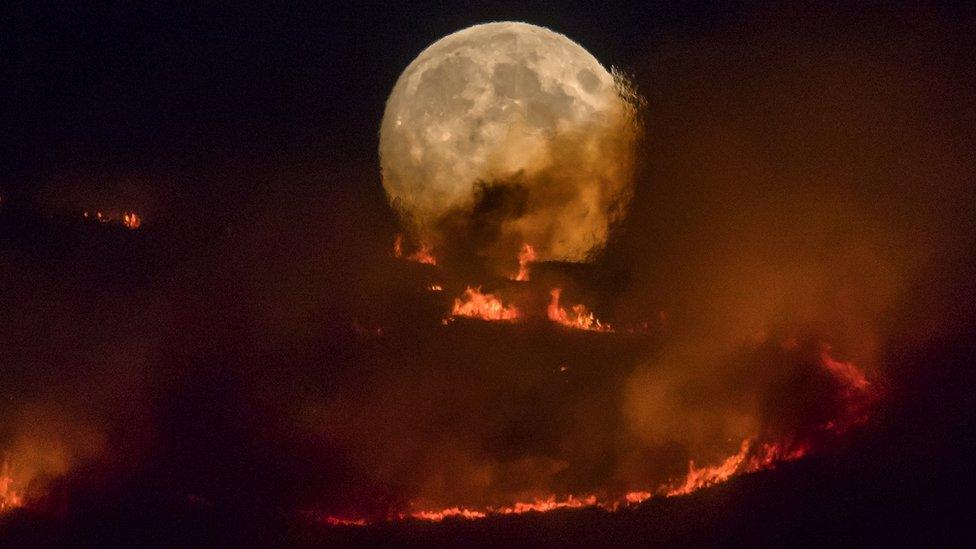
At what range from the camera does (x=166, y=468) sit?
760 centimetres

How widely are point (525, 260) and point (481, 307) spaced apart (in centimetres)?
116

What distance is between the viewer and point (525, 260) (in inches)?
323

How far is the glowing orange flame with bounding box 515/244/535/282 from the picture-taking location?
7992mm

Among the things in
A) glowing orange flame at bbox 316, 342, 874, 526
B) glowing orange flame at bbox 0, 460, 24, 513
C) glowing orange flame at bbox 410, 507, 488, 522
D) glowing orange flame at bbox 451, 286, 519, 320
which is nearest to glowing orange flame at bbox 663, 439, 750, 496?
glowing orange flame at bbox 316, 342, 874, 526

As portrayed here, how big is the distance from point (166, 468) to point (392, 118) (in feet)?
16.3

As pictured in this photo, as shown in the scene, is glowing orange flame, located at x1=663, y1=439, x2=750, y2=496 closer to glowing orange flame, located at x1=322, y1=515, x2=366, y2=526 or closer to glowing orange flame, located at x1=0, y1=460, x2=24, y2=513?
glowing orange flame, located at x1=322, y1=515, x2=366, y2=526

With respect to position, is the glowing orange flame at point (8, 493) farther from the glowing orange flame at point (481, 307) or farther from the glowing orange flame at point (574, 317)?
the glowing orange flame at point (574, 317)

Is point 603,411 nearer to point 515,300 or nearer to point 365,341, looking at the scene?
point 515,300

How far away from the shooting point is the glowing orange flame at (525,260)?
7992 mm

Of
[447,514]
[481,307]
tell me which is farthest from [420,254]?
[447,514]

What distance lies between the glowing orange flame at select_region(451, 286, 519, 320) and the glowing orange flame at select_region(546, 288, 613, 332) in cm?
52

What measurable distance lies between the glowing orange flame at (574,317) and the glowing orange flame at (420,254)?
1.72 metres

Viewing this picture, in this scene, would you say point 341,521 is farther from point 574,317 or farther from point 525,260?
point 574,317

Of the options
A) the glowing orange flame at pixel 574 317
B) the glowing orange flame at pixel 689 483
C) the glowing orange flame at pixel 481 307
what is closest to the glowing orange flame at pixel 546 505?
the glowing orange flame at pixel 689 483
